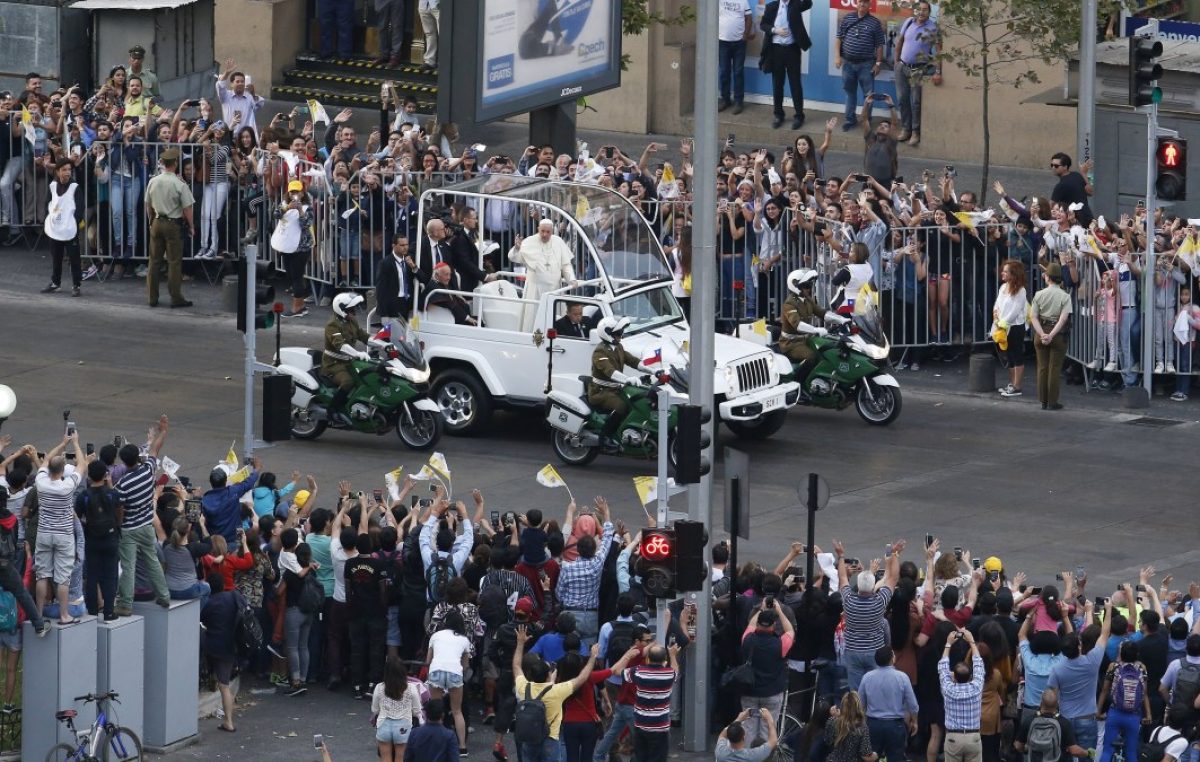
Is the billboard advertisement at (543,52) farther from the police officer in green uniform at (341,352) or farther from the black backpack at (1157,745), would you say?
the black backpack at (1157,745)

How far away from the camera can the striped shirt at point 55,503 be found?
18.1 meters

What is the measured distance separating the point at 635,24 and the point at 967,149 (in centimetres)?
504

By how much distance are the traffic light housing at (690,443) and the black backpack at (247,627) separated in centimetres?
341

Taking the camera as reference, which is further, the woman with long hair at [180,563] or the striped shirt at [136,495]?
the woman with long hair at [180,563]

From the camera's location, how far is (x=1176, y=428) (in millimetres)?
26953

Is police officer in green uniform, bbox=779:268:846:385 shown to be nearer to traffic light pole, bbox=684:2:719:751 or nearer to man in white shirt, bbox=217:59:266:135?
traffic light pole, bbox=684:2:719:751

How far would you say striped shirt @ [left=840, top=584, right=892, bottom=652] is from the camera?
18.1m

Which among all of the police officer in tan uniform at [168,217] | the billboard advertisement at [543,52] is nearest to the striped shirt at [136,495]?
the billboard advertisement at [543,52]

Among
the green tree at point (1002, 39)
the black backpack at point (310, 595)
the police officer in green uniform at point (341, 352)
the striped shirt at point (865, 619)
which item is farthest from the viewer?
the green tree at point (1002, 39)

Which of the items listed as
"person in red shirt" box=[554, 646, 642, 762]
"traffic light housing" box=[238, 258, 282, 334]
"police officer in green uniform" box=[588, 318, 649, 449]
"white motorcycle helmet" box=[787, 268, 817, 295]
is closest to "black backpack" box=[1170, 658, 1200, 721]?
"person in red shirt" box=[554, 646, 642, 762]

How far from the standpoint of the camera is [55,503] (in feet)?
59.7

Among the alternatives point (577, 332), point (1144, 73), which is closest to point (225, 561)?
point (577, 332)

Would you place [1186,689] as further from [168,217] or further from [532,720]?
[168,217]

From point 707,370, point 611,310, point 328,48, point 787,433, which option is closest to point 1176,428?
point 787,433
